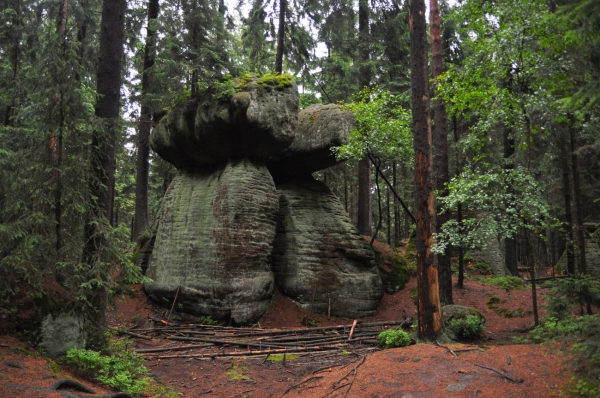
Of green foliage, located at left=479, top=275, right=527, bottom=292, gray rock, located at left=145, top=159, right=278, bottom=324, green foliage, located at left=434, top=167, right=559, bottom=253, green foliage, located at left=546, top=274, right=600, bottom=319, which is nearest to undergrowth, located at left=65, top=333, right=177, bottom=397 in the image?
gray rock, located at left=145, top=159, right=278, bottom=324

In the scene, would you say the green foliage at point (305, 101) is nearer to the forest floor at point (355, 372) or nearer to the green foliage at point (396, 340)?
the forest floor at point (355, 372)

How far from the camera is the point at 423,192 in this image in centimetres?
859

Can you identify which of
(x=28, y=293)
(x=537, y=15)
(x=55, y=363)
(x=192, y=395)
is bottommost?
(x=192, y=395)

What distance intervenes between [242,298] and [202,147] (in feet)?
17.4

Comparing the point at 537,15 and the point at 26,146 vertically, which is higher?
the point at 537,15

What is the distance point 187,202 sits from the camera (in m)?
14.4

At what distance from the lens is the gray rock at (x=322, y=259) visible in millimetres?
13773

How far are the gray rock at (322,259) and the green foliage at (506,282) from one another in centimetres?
612

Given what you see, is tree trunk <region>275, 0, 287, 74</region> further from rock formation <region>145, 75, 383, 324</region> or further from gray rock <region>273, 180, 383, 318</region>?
gray rock <region>273, 180, 383, 318</region>

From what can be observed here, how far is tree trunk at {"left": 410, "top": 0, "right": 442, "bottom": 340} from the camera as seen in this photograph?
845cm

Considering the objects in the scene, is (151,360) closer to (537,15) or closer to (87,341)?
(87,341)

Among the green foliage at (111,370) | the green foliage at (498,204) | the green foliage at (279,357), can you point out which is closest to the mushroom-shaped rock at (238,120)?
the green foliage at (498,204)

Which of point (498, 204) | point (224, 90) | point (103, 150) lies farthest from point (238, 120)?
point (498, 204)

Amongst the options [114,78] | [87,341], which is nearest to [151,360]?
[87,341]
